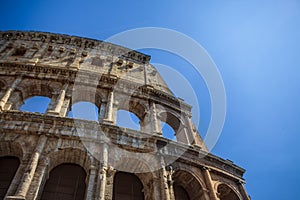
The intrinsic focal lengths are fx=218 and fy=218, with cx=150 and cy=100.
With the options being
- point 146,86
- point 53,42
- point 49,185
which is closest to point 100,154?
point 49,185

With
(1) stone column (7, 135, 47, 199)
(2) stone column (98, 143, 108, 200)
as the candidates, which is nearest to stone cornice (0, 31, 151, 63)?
(1) stone column (7, 135, 47, 199)

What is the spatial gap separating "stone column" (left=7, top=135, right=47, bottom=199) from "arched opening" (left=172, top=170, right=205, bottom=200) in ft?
20.0

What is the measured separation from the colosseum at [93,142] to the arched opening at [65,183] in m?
0.04

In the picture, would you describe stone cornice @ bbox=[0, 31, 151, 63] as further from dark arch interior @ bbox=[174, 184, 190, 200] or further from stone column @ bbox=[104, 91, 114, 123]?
dark arch interior @ bbox=[174, 184, 190, 200]

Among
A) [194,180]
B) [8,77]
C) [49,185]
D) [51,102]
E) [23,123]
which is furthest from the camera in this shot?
[8,77]

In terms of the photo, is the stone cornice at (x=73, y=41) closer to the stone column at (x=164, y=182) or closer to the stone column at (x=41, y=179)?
the stone column at (x=41, y=179)

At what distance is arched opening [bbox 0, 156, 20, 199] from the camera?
28.0 ft

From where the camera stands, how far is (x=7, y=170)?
9.08m

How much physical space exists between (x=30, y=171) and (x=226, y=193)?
372 inches

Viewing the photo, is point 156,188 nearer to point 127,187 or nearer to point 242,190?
point 127,187

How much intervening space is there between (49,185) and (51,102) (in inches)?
178

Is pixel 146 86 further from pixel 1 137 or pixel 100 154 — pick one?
pixel 1 137

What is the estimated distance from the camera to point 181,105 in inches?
615

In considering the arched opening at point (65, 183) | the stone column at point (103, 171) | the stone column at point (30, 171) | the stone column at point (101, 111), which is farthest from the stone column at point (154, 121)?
the stone column at point (30, 171)
